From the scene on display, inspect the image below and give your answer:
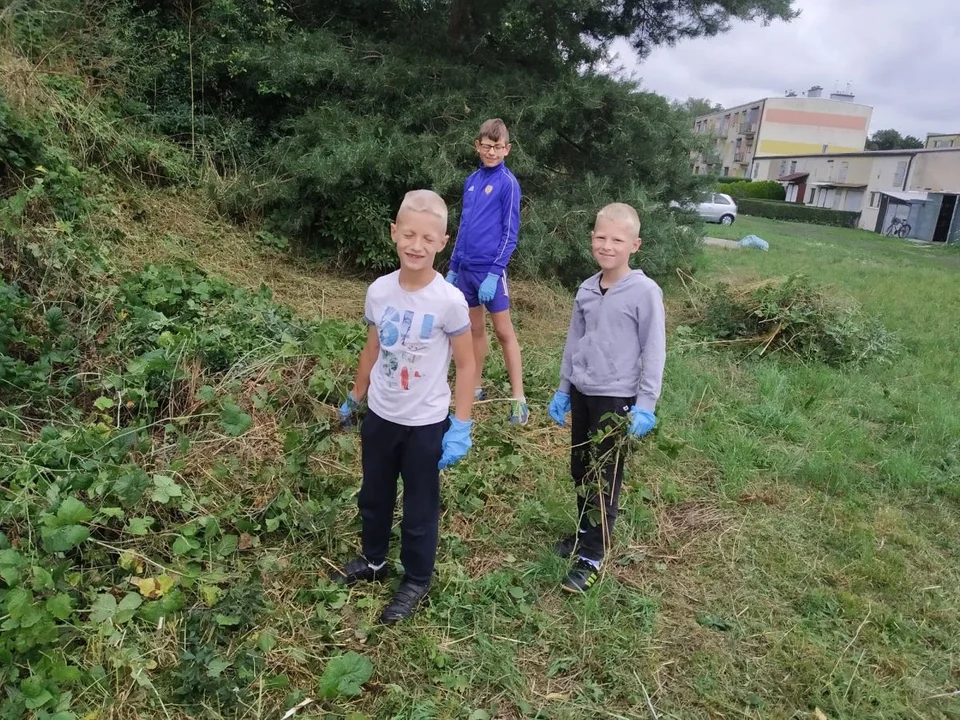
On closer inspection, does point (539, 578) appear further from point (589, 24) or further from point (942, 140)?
point (942, 140)

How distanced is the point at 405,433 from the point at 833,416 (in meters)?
3.68

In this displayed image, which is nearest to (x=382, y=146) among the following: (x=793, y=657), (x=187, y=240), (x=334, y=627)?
(x=187, y=240)

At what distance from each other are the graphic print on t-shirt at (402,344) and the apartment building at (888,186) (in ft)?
101

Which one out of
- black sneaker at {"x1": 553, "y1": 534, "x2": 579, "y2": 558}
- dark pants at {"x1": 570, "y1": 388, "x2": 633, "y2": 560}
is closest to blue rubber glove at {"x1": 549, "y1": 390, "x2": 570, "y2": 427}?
dark pants at {"x1": 570, "y1": 388, "x2": 633, "y2": 560}

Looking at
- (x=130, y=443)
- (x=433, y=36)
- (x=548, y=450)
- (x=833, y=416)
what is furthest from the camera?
(x=433, y=36)

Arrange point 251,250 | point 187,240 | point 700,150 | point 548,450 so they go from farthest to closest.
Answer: point 700,150, point 251,250, point 187,240, point 548,450

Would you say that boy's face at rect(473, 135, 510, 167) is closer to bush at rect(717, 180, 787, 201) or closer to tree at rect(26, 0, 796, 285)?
tree at rect(26, 0, 796, 285)

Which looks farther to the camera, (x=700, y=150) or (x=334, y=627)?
(x=700, y=150)

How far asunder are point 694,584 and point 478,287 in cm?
213

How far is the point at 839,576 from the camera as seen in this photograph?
304cm

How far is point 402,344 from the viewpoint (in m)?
2.35

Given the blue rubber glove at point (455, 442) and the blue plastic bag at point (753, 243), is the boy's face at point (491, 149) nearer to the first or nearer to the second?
the blue rubber glove at point (455, 442)

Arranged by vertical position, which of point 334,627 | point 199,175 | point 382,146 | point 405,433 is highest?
Answer: point 382,146

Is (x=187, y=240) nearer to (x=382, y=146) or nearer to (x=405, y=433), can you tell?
(x=382, y=146)
